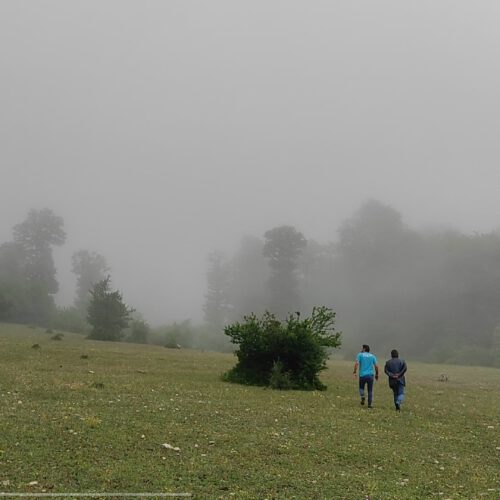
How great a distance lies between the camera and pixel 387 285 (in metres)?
124

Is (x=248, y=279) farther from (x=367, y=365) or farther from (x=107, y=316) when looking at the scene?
(x=367, y=365)

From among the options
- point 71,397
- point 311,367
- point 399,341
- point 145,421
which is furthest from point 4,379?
point 399,341

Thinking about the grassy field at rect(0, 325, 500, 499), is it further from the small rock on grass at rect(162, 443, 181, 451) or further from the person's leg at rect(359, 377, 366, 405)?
the person's leg at rect(359, 377, 366, 405)

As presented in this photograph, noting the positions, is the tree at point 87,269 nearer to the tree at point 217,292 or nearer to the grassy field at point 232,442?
the tree at point 217,292

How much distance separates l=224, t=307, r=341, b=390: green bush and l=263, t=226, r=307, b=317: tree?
95328 mm

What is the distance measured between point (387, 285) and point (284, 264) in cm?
2697

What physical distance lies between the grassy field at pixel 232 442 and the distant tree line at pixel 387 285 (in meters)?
74.8

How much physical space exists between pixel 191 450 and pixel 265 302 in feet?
402

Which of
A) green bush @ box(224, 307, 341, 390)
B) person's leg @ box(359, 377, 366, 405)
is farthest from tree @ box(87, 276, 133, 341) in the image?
person's leg @ box(359, 377, 366, 405)

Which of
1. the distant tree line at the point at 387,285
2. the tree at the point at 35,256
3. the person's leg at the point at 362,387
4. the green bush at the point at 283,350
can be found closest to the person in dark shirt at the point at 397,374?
the person's leg at the point at 362,387

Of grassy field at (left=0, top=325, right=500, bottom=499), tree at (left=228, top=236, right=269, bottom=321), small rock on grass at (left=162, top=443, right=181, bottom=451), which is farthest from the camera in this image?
tree at (left=228, top=236, right=269, bottom=321)

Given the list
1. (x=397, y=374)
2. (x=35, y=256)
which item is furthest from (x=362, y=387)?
(x=35, y=256)

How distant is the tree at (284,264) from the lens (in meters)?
124

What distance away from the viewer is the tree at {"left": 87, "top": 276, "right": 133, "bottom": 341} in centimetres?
6544
